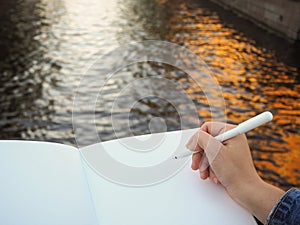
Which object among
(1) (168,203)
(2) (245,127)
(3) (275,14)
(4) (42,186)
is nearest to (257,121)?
(2) (245,127)

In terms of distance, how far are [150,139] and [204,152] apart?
120 mm

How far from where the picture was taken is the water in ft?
6.22

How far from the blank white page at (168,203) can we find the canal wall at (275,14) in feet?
9.87

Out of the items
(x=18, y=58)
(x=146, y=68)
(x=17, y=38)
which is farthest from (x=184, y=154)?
(x=17, y=38)

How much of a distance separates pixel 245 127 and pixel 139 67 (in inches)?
76.3

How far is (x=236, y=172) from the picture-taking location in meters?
0.53

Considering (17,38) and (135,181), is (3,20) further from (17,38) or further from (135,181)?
(135,181)

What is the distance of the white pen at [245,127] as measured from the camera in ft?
1.53

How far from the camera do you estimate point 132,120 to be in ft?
6.79

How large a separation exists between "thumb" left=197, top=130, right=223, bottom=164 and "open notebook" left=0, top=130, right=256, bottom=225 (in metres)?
0.04

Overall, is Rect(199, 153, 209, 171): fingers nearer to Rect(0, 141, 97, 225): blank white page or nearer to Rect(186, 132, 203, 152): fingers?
Rect(186, 132, 203, 152): fingers

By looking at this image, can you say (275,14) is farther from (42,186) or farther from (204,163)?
(42,186)

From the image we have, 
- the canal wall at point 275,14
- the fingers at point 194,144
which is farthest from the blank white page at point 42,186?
the canal wall at point 275,14

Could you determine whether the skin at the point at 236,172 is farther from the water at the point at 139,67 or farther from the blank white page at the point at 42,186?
the water at the point at 139,67
